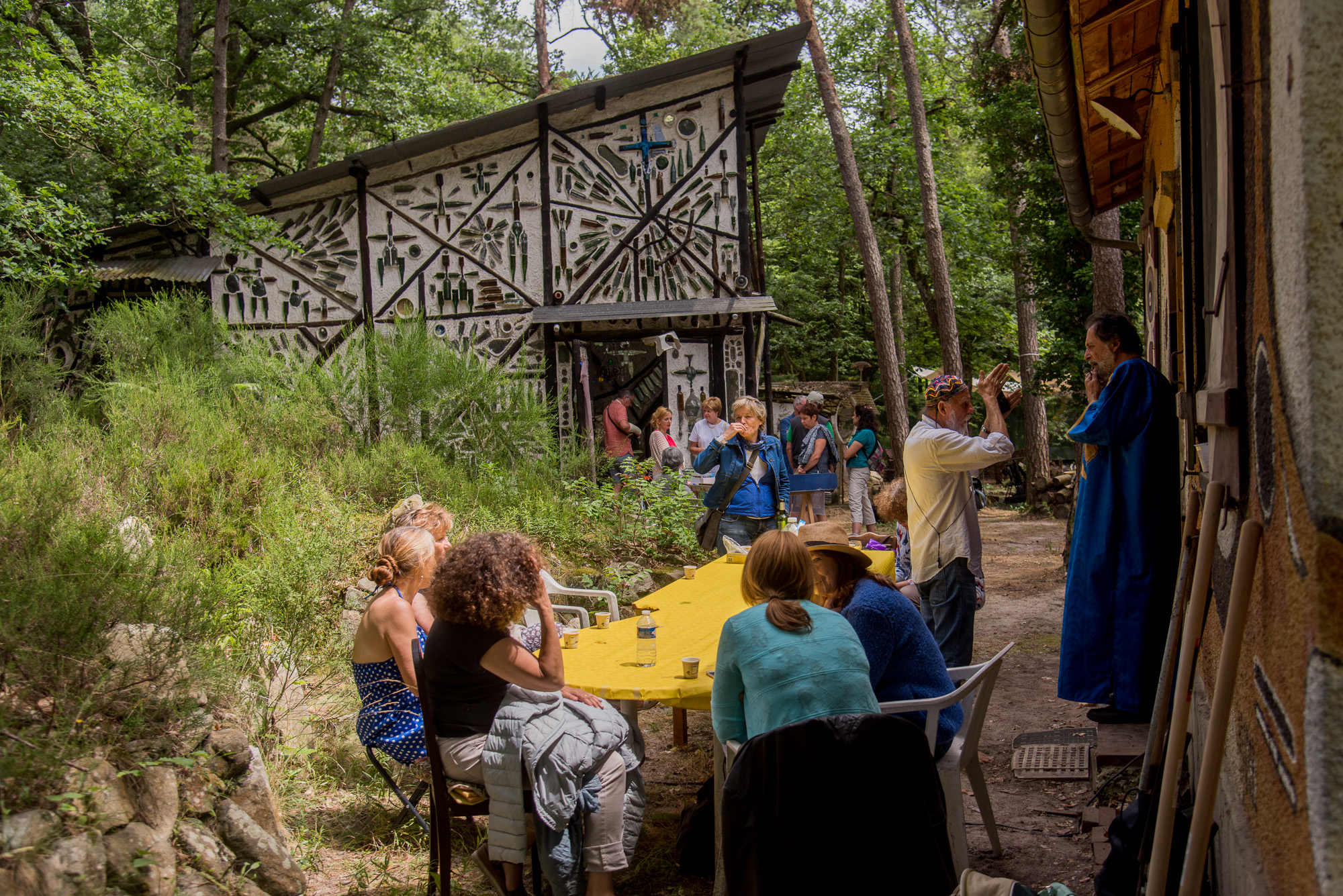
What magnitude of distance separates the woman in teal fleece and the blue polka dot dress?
122cm

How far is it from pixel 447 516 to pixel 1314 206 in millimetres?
3798

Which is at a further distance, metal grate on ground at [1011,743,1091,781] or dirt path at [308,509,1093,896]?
metal grate on ground at [1011,743,1091,781]

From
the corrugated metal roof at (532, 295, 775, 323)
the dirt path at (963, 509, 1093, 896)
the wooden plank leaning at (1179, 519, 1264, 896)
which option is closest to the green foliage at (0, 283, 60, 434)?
the corrugated metal roof at (532, 295, 775, 323)

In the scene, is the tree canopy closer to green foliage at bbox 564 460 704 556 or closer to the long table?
green foliage at bbox 564 460 704 556

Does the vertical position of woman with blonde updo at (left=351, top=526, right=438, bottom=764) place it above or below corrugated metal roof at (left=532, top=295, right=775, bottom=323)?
below

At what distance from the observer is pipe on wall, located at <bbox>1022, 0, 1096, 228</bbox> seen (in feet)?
12.8

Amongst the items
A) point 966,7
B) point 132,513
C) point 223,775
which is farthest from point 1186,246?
point 966,7

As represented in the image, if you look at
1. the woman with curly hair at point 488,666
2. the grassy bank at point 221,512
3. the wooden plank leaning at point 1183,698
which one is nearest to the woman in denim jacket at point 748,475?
the grassy bank at point 221,512

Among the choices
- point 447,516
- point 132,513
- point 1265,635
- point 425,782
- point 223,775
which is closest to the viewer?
point 1265,635

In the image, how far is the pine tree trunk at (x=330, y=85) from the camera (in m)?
16.5

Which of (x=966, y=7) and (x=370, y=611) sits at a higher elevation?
(x=966, y=7)

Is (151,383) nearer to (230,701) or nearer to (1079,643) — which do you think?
(230,701)

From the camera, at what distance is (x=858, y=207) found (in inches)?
558

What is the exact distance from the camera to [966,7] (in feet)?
79.6
